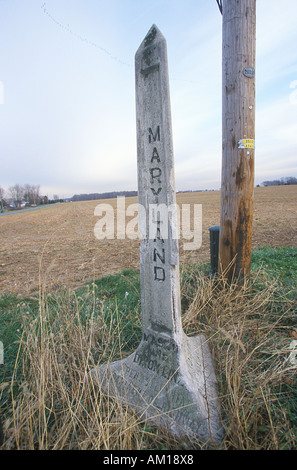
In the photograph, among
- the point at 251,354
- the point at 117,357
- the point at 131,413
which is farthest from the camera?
the point at 117,357

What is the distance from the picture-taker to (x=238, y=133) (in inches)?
107

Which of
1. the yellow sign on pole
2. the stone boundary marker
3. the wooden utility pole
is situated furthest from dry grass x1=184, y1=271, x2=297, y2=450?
the yellow sign on pole

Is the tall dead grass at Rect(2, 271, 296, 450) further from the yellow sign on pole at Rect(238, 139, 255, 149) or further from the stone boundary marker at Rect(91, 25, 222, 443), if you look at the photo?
the yellow sign on pole at Rect(238, 139, 255, 149)

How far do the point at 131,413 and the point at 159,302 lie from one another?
0.82 meters

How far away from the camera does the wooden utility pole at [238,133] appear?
261 centimetres

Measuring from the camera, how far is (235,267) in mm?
2916

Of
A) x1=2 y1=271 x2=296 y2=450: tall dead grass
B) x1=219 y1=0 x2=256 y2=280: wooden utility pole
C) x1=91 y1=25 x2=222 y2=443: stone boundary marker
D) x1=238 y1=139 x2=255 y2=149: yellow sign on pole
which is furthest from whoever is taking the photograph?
x1=238 y1=139 x2=255 y2=149: yellow sign on pole

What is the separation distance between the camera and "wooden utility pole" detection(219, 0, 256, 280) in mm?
2605

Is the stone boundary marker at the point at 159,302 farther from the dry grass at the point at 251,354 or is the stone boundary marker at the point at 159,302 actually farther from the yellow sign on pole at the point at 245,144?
the yellow sign on pole at the point at 245,144

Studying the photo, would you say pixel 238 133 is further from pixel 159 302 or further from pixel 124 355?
pixel 124 355

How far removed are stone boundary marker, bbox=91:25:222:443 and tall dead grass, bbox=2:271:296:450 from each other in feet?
0.50

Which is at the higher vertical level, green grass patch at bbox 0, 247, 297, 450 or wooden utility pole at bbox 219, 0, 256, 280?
wooden utility pole at bbox 219, 0, 256, 280

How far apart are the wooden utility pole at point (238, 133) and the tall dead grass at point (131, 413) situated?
47 cm

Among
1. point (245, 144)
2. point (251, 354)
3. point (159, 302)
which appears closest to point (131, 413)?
point (159, 302)
